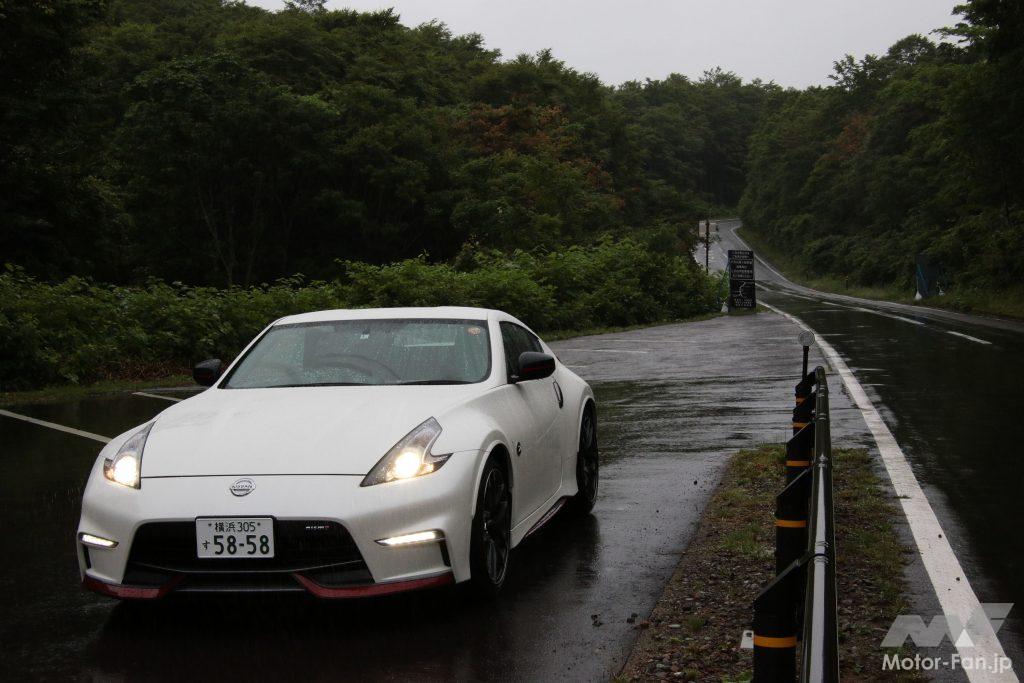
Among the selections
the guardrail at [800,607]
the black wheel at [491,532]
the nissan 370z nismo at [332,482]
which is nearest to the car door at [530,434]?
the nissan 370z nismo at [332,482]

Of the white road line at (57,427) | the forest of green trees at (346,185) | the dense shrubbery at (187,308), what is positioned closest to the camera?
the white road line at (57,427)

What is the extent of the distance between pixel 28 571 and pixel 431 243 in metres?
53.0

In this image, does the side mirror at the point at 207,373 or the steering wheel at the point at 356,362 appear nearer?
the steering wheel at the point at 356,362

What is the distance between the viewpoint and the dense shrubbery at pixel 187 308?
16641 millimetres

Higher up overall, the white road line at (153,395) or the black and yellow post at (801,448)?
the black and yellow post at (801,448)

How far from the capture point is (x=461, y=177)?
186 feet

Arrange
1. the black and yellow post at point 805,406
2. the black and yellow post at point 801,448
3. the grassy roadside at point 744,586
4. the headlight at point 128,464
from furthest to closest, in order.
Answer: the black and yellow post at point 805,406 < the black and yellow post at point 801,448 < the headlight at point 128,464 < the grassy roadside at point 744,586

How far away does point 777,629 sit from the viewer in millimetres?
2701

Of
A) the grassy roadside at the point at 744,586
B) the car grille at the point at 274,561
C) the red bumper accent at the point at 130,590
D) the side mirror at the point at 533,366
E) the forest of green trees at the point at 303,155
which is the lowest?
the grassy roadside at the point at 744,586

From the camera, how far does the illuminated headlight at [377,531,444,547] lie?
469 centimetres

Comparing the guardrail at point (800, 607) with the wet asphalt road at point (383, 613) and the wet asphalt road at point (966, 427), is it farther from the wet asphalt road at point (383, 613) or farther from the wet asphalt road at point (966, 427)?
the wet asphalt road at point (966, 427)

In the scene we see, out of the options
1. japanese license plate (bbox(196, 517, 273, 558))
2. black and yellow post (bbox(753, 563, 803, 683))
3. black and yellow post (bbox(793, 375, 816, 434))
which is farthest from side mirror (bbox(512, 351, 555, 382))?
black and yellow post (bbox(753, 563, 803, 683))

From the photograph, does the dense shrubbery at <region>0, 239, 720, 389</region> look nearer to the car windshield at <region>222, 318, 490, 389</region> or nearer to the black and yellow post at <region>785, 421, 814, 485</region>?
the car windshield at <region>222, 318, 490, 389</region>

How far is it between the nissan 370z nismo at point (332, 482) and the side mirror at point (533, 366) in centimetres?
1
